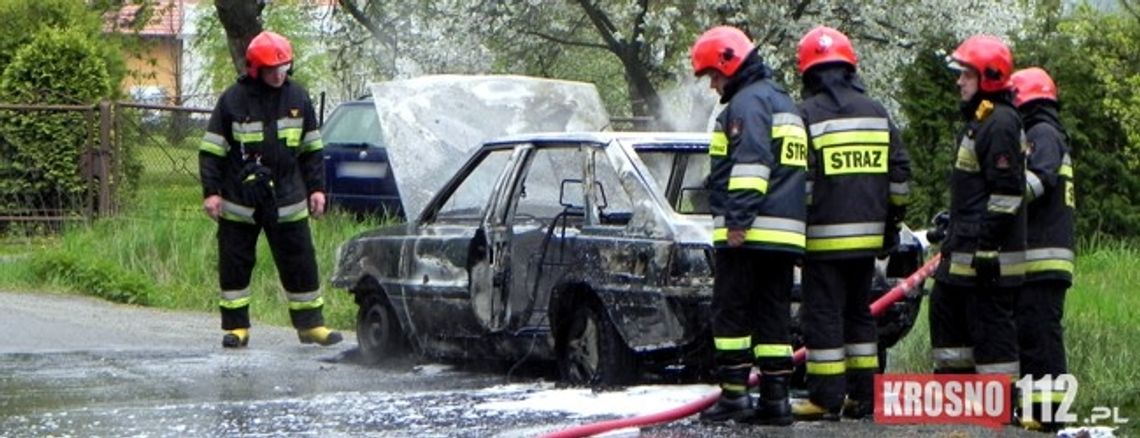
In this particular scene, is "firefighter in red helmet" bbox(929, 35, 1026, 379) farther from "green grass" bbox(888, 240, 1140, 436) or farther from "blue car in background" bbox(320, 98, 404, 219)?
"blue car in background" bbox(320, 98, 404, 219)

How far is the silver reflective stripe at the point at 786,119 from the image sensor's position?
8531mm

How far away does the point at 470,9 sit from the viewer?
23.3 m

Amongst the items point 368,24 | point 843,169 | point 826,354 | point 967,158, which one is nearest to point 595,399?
point 826,354

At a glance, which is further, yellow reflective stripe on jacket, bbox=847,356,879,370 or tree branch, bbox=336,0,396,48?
tree branch, bbox=336,0,396,48

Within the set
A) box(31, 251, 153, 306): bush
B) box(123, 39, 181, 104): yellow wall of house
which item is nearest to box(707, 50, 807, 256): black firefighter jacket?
box(31, 251, 153, 306): bush

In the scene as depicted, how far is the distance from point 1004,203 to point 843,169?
2.21 ft

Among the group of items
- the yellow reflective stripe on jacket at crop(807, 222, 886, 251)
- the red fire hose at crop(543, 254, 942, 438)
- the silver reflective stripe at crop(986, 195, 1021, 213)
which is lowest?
the red fire hose at crop(543, 254, 942, 438)

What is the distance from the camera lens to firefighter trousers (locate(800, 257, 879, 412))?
862cm

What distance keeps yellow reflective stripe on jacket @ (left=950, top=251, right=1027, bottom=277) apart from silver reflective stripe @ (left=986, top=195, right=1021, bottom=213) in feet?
0.92

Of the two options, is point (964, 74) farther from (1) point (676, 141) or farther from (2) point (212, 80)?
(2) point (212, 80)

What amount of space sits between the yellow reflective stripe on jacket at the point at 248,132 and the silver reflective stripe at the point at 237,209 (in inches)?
14.7

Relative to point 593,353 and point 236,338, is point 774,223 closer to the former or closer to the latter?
point 593,353

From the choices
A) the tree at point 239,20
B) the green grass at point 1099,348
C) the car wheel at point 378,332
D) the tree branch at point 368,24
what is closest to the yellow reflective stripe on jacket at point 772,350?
the green grass at point 1099,348

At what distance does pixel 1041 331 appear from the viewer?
8.92 m
